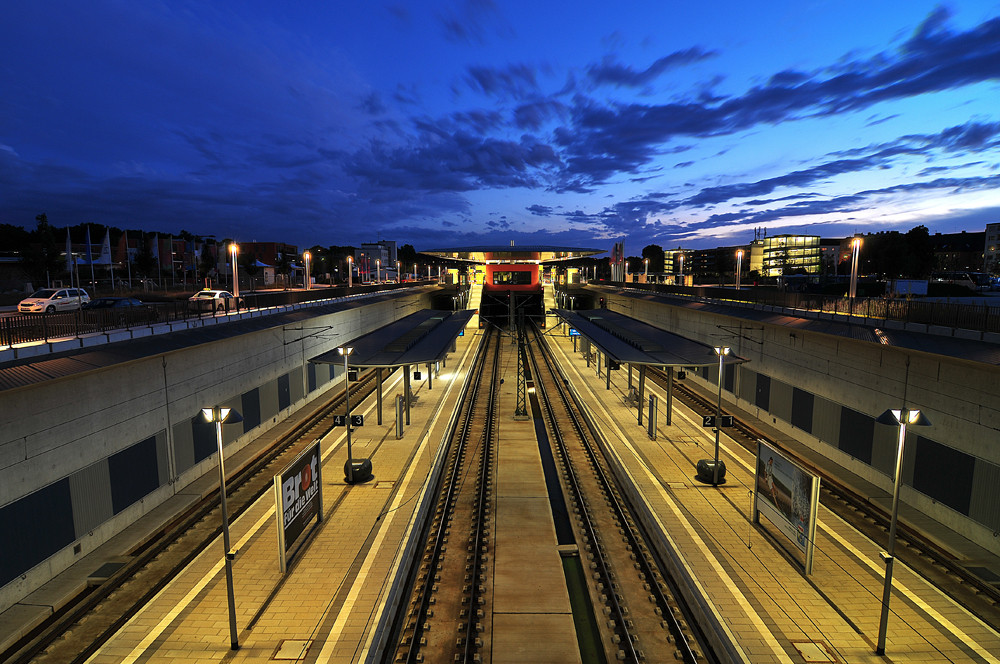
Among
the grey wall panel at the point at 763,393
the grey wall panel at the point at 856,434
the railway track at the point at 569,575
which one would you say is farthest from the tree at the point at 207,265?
the grey wall panel at the point at 856,434

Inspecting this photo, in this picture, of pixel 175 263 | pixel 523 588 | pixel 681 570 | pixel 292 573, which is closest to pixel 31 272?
pixel 175 263

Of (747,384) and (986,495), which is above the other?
(986,495)

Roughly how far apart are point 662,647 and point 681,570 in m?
2.32

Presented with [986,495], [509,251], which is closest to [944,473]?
[986,495]

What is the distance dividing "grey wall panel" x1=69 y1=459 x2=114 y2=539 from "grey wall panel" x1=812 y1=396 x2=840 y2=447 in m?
24.1

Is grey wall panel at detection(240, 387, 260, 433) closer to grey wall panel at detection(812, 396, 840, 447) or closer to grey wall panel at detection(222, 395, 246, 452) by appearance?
grey wall panel at detection(222, 395, 246, 452)

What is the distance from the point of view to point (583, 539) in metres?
13.8

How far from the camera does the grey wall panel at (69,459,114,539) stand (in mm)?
11742

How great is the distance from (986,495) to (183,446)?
23.6m

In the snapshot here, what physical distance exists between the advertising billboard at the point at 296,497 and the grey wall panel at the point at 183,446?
5804mm

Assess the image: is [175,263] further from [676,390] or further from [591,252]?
[676,390]

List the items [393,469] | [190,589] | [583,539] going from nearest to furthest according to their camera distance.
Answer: [190,589], [583,539], [393,469]

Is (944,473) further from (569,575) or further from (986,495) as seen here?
(569,575)

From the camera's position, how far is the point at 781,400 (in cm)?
2209
